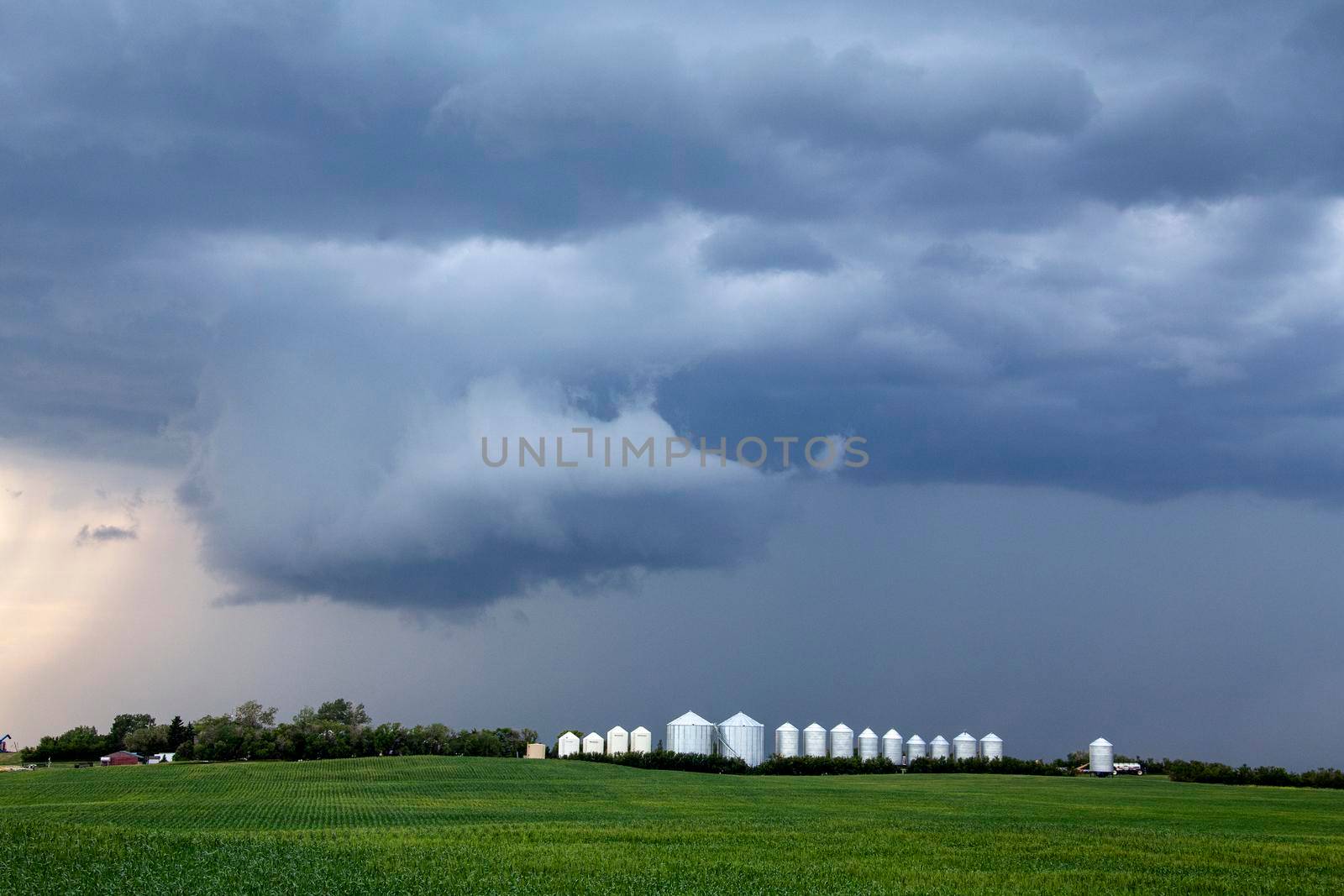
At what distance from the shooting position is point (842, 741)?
10600 centimetres

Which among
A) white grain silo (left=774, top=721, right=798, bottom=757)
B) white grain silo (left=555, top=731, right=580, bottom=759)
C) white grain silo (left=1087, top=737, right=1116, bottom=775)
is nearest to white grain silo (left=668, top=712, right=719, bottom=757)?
white grain silo (left=774, top=721, right=798, bottom=757)

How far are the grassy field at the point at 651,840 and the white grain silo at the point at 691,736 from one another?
3330 cm

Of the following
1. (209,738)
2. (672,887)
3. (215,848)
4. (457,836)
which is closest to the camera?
(672,887)

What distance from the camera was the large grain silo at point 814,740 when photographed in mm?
104500

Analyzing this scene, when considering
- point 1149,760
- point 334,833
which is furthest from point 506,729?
point 334,833

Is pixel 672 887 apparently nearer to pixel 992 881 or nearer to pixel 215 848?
pixel 992 881

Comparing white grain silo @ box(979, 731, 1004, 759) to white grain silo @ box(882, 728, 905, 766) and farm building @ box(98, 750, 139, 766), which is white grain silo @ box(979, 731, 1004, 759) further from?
farm building @ box(98, 750, 139, 766)

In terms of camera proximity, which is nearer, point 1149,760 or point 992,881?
point 992,881

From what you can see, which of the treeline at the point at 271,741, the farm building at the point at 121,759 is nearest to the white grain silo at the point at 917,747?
the treeline at the point at 271,741

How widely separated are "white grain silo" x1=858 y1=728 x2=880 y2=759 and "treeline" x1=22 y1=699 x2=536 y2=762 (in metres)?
34.8

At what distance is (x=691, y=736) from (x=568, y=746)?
1678 centimetres

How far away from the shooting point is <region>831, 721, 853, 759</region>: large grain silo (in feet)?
347

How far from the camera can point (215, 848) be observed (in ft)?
109

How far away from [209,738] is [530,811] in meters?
79.4
